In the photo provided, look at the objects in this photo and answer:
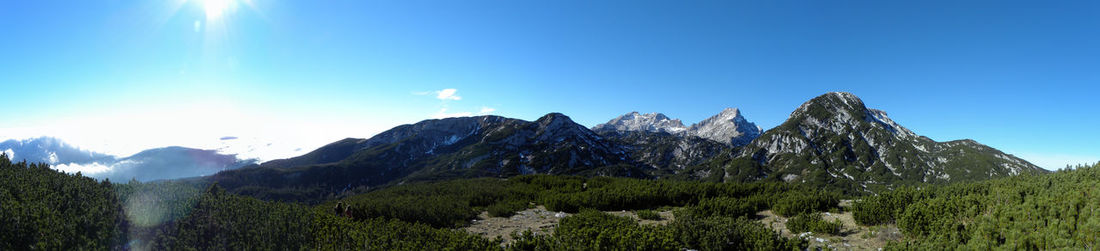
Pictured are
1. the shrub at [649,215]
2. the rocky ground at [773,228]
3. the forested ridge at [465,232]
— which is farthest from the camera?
the shrub at [649,215]

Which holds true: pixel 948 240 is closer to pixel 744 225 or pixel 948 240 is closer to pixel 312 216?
pixel 744 225

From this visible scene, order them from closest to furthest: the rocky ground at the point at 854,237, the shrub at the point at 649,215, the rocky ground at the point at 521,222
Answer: the rocky ground at the point at 854,237
the rocky ground at the point at 521,222
the shrub at the point at 649,215

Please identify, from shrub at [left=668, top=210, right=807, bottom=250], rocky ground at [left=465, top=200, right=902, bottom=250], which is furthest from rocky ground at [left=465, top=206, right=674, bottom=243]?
shrub at [left=668, top=210, right=807, bottom=250]

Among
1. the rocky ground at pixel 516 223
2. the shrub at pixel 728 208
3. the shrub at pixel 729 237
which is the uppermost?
the shrub at pixel 728 208

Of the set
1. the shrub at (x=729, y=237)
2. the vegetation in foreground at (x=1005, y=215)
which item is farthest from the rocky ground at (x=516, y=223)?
the vegetation in foreground at (x=1005, y=215)

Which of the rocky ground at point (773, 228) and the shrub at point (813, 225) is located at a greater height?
the shrub at point (813, 225)

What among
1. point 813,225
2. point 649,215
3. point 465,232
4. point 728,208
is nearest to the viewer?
point 465,232

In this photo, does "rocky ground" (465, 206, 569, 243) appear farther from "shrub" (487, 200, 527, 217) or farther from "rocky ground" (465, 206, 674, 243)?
"shrub" (487, 200, 527, 217)

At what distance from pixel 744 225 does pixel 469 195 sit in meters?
15.2

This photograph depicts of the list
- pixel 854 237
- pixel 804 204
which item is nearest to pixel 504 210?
pixel 804 204

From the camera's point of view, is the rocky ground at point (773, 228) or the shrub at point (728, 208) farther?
the shrub at point (728, 208)

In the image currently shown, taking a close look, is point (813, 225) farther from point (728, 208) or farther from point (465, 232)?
point (465, 232)

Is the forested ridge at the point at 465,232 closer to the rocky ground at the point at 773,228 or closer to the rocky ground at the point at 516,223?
the rocky ground at the point at 773,228

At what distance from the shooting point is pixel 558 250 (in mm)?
8672
